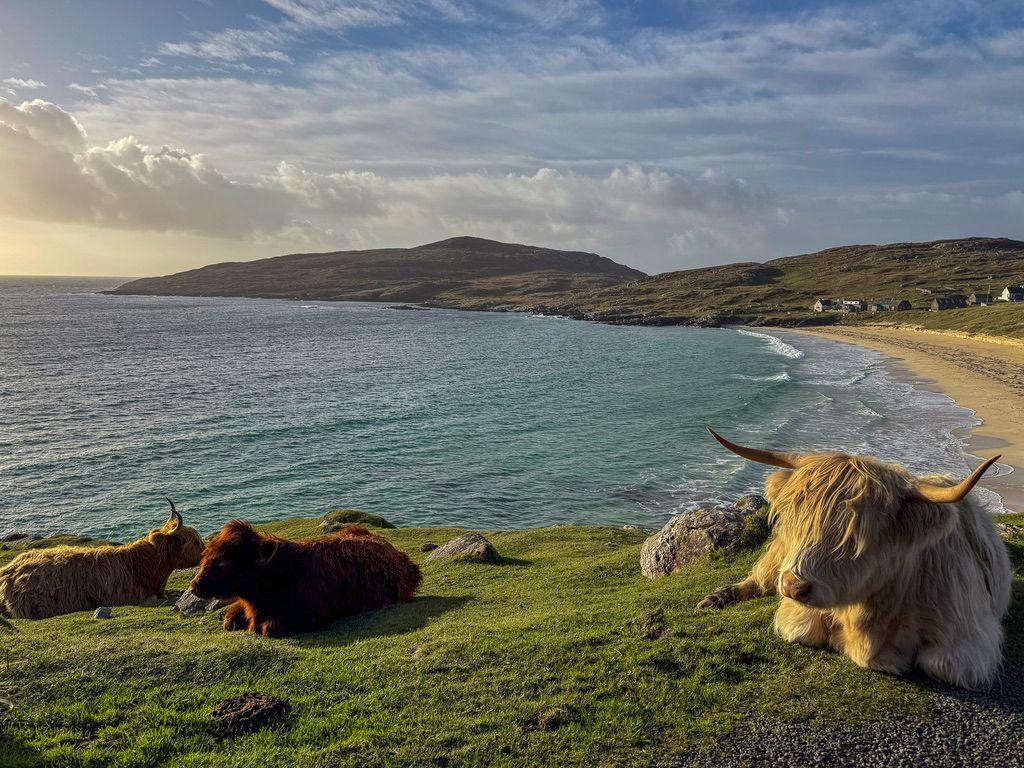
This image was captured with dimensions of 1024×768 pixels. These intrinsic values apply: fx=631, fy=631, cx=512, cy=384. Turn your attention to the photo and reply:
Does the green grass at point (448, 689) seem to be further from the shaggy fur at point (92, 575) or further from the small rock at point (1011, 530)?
the shaggy fur at point (92, 575)

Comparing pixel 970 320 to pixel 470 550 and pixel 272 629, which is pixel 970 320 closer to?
pixel 470 550

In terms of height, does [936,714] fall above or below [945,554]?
below

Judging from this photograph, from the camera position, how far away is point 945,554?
686 cm

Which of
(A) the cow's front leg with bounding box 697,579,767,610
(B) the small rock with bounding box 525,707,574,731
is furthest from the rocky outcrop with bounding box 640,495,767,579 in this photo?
(B) the small rock with bounding box 525,707,574,731

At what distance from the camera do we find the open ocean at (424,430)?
1292 inches

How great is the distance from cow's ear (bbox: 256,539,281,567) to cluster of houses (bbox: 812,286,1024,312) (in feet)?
538

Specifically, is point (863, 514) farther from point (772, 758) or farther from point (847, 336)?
point (847, 336)

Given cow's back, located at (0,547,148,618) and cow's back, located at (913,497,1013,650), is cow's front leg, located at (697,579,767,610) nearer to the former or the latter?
cow's back, located at (913,497,1013,650)

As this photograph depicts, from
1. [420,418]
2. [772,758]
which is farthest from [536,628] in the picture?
[420,418]

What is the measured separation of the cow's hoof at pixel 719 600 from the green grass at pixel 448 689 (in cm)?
28

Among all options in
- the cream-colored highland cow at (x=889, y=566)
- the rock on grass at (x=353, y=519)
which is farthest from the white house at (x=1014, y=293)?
the cream-colored highland cow at (x=889, y=566)

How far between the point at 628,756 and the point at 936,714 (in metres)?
3.24

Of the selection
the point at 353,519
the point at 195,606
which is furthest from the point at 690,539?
the point at 353,519

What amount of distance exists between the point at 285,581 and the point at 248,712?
4.23 meters
